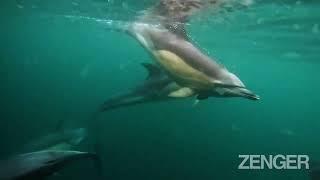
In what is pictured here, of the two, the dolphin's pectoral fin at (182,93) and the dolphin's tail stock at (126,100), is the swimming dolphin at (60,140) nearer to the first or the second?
the dolphin's tail stock at (126,100)

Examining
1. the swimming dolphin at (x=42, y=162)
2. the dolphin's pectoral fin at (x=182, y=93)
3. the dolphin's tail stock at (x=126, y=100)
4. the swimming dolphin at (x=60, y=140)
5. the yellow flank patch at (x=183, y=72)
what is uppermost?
the yellow flank patch at (x=183, y=72)

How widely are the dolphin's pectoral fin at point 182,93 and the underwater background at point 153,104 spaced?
37 mm

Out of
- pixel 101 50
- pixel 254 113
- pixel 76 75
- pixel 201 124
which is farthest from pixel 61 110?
pixel 254 113

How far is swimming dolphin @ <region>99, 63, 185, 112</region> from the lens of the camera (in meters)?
2.61

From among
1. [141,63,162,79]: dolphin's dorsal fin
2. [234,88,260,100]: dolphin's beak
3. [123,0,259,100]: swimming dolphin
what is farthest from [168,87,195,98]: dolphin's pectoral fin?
[234,88,260,100]: dolphin's beak

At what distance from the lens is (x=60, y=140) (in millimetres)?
2686

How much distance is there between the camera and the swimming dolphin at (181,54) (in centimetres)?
256

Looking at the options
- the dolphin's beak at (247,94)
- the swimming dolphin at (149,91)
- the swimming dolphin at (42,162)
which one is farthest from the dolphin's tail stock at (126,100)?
the dolphin's beak at (247,94)

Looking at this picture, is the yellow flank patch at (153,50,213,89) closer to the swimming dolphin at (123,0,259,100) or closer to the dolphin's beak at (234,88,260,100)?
the swimming dolphin at (123,0,259,100)

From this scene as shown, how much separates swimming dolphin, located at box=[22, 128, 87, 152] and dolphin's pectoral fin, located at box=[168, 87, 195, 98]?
0.51 metres

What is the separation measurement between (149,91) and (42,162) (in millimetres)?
675

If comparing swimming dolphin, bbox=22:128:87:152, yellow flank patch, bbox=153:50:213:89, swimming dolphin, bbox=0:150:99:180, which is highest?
yellow flank patch, bbox=153:50:213:89

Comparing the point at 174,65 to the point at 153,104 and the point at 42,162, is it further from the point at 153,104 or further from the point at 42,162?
the point at 42,162

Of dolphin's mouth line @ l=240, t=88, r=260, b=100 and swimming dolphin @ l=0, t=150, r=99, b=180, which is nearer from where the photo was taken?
dolphin's mouth line @ l=240, t=88, r=260, b=100
